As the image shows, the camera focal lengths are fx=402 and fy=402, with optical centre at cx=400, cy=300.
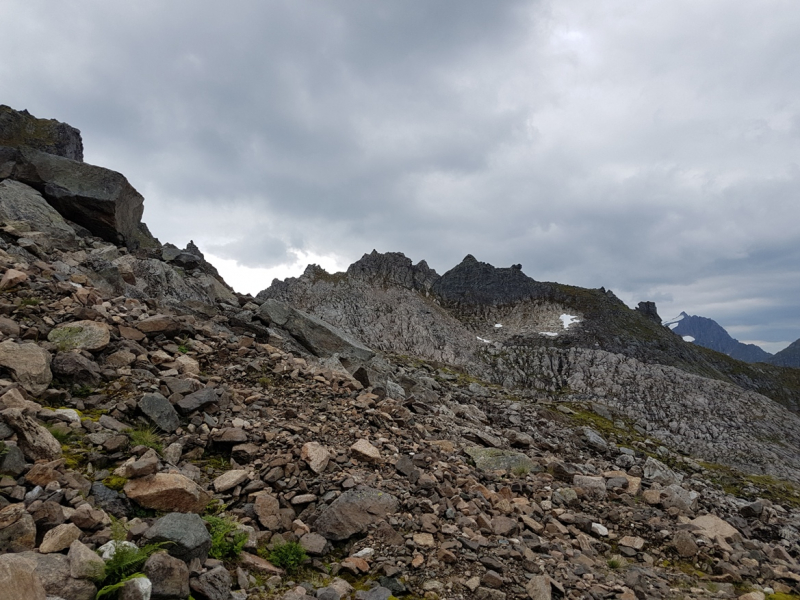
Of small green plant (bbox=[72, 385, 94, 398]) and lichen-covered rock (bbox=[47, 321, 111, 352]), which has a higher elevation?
lichen-covered rock (bbox=[47, 321, 111, 352])

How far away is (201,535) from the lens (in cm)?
572

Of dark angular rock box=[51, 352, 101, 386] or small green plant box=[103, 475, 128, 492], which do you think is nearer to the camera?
small green plant box=[103, 475, 128, 492]

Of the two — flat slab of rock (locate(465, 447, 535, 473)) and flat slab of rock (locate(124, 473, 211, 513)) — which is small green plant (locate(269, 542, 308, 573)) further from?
flat slab of rock (locate(465, 447, 535, 473))

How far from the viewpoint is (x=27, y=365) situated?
8.49 m

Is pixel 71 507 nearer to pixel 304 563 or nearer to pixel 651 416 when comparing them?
pixel 304 563

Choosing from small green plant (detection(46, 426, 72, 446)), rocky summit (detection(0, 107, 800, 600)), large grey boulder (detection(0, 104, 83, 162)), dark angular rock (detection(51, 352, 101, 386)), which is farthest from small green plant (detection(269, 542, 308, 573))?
large grey boulder (detection(0, 104, 83, 162))

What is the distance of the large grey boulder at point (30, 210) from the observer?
19625mm

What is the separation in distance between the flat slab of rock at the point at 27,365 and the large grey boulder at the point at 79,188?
63.1ft

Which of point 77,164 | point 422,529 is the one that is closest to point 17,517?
point 422,529

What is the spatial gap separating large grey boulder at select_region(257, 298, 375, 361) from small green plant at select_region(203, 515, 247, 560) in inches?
537

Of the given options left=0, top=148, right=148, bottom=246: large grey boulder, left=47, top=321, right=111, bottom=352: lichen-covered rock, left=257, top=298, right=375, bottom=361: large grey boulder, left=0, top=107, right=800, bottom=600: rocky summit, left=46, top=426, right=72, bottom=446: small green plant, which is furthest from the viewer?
left=0, top=148, right=148, bottom=246: large grey boulder

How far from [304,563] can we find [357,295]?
357 feet

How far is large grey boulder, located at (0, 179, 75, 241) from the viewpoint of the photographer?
19625 millimetres

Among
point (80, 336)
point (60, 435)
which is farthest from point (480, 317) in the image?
point (60, 435)
